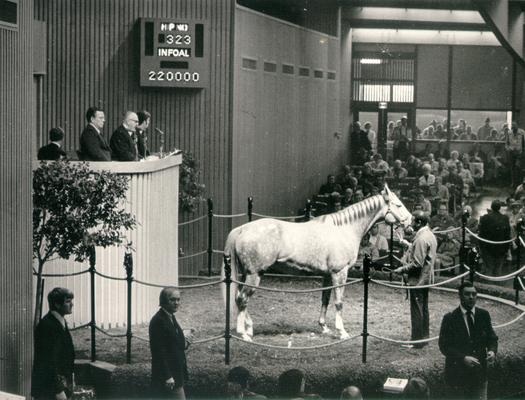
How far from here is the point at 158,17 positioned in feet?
64.7

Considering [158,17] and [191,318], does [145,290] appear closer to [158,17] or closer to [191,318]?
[191,318]

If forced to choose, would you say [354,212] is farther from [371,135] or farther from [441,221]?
[371,135]

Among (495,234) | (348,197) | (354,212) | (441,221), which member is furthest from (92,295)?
(348,197)

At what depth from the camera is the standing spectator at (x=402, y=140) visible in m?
30.9

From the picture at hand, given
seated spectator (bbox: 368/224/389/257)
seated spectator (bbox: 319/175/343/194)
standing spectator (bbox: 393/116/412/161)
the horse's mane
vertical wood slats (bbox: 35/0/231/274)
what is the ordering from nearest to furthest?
the horse's mane → seated spectator (bbox: 368/224/389/257) → vertical wood slats (bbox: 35/0/231/274) → seated spectator (bbox: 319/175/343/194) → standing spectator (bbox: 393/116/412/161)

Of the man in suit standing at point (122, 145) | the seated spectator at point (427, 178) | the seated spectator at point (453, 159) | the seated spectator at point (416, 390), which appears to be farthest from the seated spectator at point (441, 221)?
the seated spectator at point (416, 390)

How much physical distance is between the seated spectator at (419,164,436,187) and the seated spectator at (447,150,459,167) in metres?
2.42

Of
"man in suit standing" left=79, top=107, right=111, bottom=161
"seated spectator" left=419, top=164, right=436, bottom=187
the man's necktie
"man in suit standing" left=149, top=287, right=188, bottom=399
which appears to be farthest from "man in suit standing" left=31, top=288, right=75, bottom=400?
"seated spectator" left=419, top=164, right=436, bottom=187

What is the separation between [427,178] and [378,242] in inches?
247

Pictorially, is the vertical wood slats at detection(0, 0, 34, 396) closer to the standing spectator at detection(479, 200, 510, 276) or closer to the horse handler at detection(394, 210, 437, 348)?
the horse handler at detection(394, 210, 437, 348)

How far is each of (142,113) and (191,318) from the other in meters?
2.80

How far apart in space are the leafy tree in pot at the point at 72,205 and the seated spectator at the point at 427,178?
521 inches

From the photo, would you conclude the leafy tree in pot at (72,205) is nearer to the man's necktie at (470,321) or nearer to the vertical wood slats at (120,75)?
the man's necktie at (470,321)

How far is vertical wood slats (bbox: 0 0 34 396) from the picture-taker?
1039 centimetres
